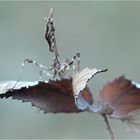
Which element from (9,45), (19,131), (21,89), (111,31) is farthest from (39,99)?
(111,31)

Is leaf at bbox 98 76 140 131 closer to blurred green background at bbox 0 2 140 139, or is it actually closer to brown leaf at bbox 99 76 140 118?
brown leaf at bbox 99 76 140 118

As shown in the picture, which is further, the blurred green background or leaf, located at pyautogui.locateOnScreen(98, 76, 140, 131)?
the blurred green background

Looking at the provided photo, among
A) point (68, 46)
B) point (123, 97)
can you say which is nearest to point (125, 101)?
point (123, 97)

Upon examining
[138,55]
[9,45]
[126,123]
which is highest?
[9,45]

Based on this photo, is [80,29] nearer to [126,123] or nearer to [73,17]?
[73,17]

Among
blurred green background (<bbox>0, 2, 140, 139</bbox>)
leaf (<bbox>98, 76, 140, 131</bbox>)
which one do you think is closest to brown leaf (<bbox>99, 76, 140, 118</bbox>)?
leaf (<bbox>98, 76, 140, 131</bbox>)

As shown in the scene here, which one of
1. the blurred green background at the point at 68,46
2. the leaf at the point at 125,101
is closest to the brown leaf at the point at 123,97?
the leaf at the point at 125,101

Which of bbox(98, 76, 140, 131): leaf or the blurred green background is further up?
the blurred green background

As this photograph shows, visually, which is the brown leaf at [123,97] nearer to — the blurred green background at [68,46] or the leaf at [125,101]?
the leaf at [125,101]
